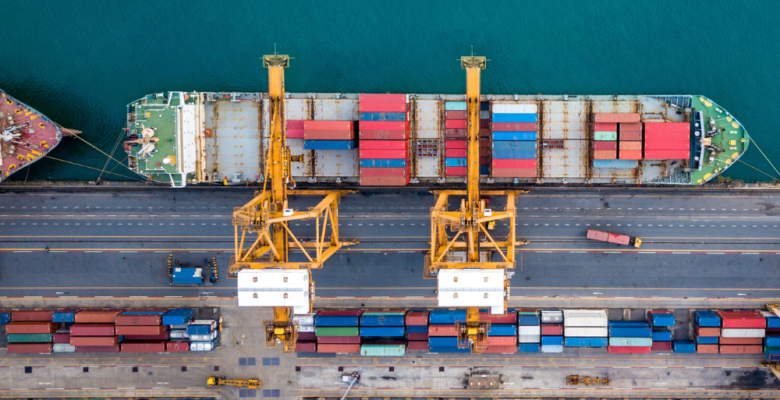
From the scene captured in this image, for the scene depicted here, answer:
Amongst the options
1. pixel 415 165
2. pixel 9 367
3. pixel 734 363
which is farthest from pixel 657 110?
pixel 9 367

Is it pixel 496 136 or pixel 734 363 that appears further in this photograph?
pixel 734 363

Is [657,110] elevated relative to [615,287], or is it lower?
elevated

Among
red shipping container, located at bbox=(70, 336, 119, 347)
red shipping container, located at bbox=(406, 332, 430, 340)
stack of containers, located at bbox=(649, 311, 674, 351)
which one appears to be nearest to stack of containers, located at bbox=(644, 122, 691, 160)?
stack of containers, located at bbox=(649, 311, 674, 351)

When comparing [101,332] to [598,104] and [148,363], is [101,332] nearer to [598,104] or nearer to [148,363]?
[148,363]

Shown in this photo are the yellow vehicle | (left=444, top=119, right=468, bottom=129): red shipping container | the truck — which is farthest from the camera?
the yellow vehicle

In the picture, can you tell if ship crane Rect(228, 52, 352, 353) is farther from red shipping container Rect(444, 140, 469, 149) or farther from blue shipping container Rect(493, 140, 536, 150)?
blue shipping container Rect(493, 140, 536, 150)

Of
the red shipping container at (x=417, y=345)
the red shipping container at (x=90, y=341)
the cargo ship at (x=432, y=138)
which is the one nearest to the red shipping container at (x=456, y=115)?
the cargo ship at (x=432, y=138)

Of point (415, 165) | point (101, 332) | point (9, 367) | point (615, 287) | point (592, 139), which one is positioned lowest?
point (9, 367)
